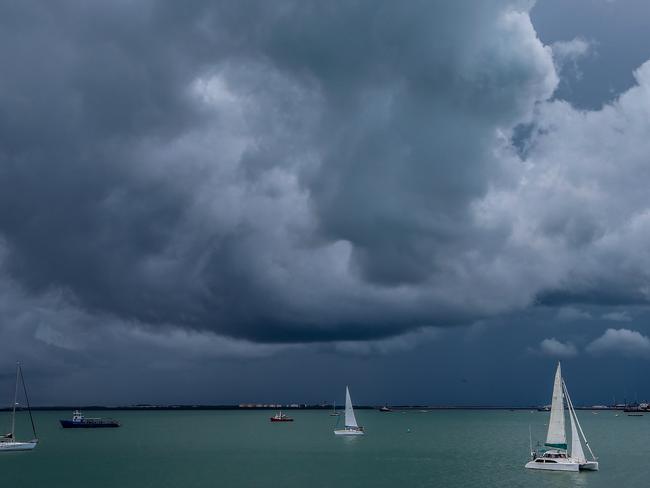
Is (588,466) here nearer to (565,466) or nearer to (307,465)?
(565,466)

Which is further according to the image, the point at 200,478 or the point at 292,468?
the point at 292,468

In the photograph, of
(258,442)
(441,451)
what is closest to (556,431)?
(441,451)

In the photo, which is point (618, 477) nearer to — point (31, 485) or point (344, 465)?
point (344, 465)

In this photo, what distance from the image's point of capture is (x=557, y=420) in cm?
10856

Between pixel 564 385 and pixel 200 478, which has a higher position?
pixel 564 385

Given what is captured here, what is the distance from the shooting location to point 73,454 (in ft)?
497

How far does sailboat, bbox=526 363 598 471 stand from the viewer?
10388cm

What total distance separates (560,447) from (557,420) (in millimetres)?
4259

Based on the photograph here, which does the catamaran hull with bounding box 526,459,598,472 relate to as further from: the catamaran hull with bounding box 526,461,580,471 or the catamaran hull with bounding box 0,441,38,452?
the catamaran hull with bounding box 0,441,38,452

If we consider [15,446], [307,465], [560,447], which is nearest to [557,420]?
[560,447]

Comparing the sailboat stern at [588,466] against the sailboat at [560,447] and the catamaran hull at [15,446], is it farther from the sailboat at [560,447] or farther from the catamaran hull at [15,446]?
the catamaran hull at [15,446]

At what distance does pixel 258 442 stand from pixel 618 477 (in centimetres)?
10696

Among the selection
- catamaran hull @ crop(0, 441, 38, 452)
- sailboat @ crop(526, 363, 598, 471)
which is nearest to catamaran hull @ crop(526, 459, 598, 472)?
sailboat @ crop(526, 363, 598, 471)

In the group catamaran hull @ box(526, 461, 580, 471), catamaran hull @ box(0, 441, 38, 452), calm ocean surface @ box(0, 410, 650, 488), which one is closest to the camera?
calm ocean surface @ box(0, 410, 650, 488)
